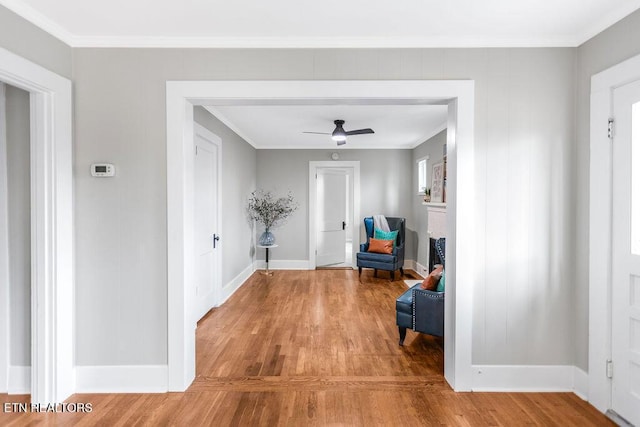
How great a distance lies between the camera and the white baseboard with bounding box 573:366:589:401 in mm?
2281

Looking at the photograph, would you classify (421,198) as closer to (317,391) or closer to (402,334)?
(402,334)

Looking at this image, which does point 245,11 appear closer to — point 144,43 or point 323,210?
point 144,43

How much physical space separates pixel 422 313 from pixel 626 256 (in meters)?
1.48

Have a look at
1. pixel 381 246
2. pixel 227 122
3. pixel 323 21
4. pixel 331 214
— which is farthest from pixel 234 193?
pixel 323 21

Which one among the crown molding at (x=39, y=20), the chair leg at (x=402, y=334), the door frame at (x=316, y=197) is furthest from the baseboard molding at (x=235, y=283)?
the crown molding at (x=39, y=20)

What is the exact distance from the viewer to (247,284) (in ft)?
18.3

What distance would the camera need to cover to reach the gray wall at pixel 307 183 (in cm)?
679

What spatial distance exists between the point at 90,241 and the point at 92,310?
0.49 meters

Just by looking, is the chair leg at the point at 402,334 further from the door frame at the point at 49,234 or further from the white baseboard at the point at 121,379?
the door frame at the point at 49,234

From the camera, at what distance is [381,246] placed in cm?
593

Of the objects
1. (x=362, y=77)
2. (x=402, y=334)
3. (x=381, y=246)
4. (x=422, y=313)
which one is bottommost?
(x=402, y=334)

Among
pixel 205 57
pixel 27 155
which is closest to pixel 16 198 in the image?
pixel 27 155

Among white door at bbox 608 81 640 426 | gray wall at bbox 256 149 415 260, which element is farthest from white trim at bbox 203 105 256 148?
white door at bbox 608 81 640 426

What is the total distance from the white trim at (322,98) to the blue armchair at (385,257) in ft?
11.1
